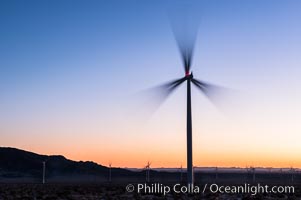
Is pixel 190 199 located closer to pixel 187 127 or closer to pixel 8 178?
pixel 187 127

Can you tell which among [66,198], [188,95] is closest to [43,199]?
[66,198]

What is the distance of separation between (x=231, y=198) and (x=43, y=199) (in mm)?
21426

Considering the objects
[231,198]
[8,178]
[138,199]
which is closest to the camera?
[138,199]

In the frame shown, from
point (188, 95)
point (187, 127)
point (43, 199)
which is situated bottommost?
point (43, 199)

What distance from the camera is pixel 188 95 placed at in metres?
64.7

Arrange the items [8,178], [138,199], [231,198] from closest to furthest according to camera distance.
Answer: [138,199]
[231,198]
[8,178]

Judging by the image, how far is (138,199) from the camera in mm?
58344

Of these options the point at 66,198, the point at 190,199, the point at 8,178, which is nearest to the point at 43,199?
the point at 66,198

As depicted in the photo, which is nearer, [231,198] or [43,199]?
[43,199]

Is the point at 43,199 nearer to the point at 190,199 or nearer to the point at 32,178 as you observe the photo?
the point at 190,199

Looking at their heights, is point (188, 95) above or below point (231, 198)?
above

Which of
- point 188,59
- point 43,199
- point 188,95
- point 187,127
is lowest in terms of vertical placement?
point 43,199

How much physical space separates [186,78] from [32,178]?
451 ft

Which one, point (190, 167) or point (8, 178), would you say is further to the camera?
point (8, 178)
